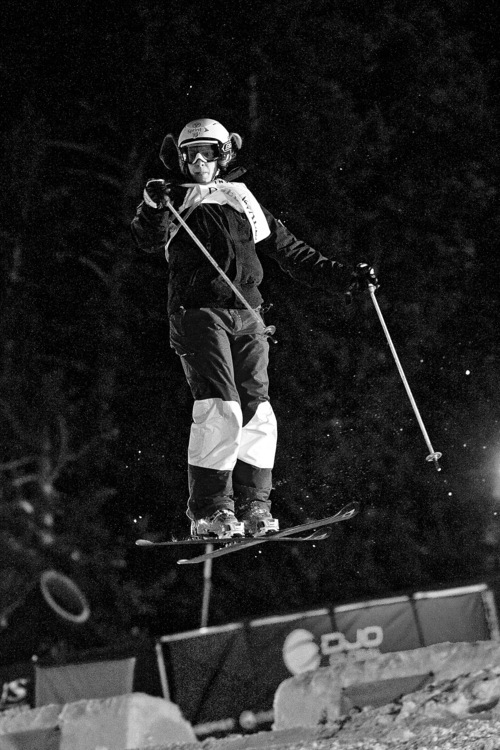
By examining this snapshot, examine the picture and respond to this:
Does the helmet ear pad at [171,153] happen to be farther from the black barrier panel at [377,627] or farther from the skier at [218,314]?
the black barrier panel at [377,627]

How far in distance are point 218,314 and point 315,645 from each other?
3.69 meters

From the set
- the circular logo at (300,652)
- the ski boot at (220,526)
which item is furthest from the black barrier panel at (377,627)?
the ski boot at (220,526)

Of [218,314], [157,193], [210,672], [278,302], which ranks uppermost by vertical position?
[278,302]

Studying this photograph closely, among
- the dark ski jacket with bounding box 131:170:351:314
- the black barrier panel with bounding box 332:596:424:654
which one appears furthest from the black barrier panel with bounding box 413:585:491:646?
the dark ski jacket with bounding box 131:170:351:314

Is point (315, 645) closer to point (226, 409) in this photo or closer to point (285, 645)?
point (285, 645)

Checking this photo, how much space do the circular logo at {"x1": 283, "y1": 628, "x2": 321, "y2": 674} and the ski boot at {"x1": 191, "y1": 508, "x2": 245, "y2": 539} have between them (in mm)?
3140

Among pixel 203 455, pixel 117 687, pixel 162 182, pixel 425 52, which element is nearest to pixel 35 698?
pixel 117 687

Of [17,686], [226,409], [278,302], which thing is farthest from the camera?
[278,302]

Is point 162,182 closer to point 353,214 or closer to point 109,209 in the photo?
point 353,214

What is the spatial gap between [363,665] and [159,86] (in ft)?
24.1

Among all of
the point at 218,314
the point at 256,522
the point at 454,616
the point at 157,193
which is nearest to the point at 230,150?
the point at 157,193

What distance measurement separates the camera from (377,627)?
7645 mm

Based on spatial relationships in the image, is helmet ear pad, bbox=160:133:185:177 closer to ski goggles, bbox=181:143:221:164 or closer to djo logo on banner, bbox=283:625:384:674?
ski goggles, bbox=181:143:221:164

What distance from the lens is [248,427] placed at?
5.17 meters
